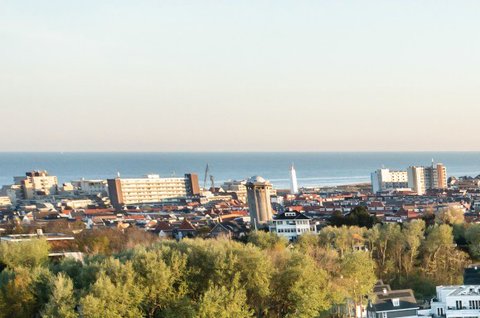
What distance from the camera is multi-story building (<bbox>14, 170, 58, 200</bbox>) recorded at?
360 ft

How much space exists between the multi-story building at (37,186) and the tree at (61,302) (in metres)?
86.8

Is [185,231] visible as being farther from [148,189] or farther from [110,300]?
[148,189]

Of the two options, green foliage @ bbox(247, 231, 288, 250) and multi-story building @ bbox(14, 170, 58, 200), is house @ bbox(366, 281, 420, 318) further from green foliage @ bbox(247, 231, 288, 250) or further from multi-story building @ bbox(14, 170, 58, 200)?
multi-story building @ bbox(14, 170, 58, 200)

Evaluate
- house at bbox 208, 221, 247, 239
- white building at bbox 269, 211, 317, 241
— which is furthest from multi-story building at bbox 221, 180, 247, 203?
white building at bbox 269, 211, 317, 241

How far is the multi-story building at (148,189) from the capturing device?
322 feet

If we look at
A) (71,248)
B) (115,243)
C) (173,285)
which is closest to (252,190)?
(115,243)

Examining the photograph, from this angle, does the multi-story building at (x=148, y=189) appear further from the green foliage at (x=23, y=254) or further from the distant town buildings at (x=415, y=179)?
the green foliage at (x=23, y=254)

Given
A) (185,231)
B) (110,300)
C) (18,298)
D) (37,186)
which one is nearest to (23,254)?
(18,298)

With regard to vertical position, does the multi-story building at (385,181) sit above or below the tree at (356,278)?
below

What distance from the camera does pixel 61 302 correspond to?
22.5 m

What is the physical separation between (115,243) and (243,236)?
31.4 ft

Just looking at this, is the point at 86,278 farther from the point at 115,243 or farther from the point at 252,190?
the point at 252,190

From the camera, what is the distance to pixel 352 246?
3766cm

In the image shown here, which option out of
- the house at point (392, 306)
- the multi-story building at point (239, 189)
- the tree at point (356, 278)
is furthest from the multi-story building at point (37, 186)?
the house at point (392, 306)
